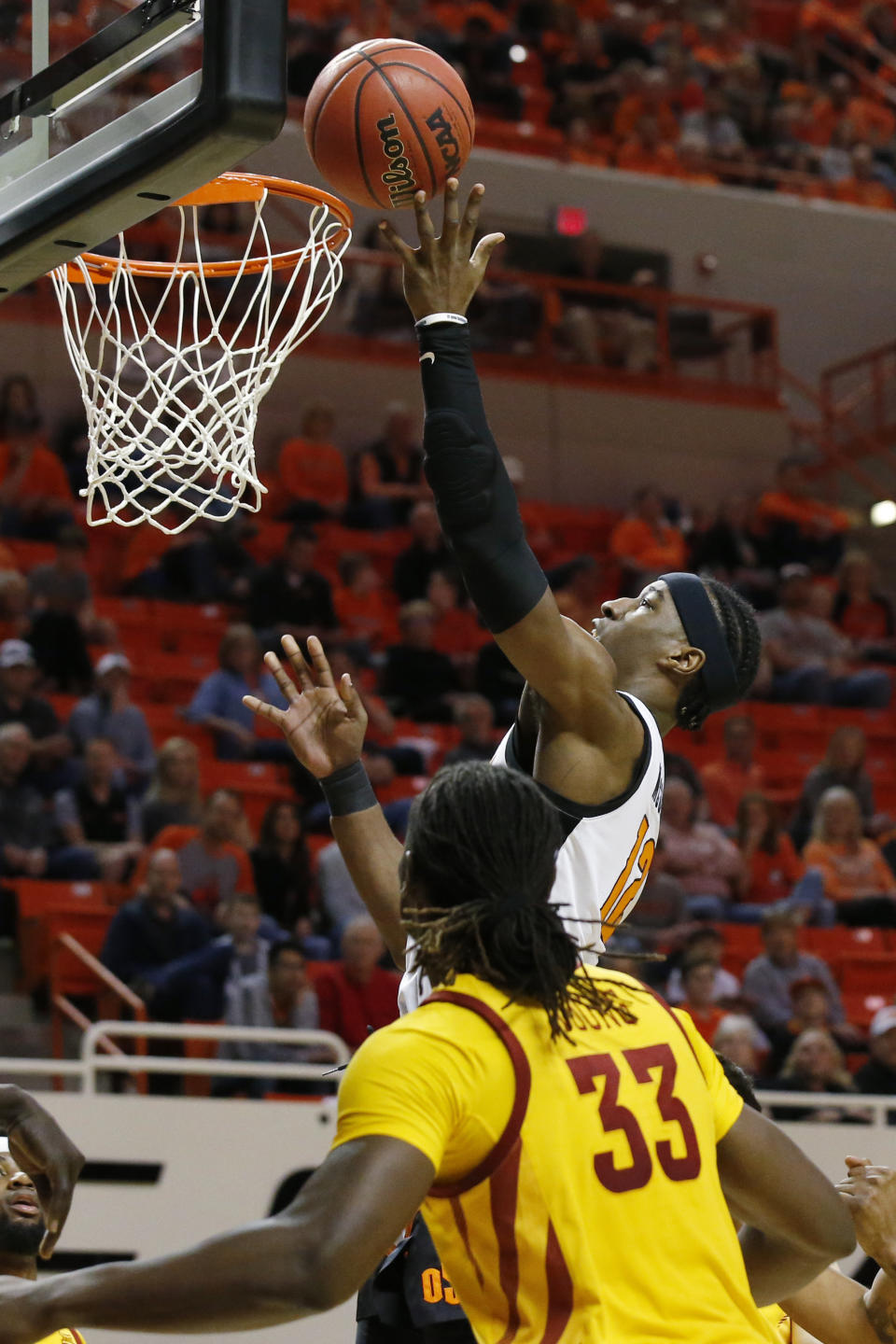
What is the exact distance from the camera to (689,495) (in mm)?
15477

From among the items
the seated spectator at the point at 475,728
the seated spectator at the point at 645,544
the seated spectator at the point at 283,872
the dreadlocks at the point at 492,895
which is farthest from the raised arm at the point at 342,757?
the seated spectator at the point at 645,544

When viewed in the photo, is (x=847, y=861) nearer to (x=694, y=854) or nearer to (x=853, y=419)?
(x=694, y=854)

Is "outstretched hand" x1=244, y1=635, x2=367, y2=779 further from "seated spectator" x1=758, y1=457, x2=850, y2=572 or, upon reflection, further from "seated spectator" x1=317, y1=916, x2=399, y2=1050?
"seated spectator" x1=758, y1=457, x2=850, y2=572

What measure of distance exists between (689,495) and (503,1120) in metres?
13.7

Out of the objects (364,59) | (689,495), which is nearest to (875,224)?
(689,495)

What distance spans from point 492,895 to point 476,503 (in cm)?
103

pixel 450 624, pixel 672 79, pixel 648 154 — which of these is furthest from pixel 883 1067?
pixel 672 79

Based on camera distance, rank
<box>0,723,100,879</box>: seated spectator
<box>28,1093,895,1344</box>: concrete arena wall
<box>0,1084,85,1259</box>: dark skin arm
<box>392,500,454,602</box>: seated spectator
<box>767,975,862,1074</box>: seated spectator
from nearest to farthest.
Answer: <box>0,1084,85,1259</box>: dark skin arm < <box>28,1093,895,1344</box>: concrete arena wall < <box>0,723,100,879</box>: seated spectator < <box>767,975,862,1074</box>: seated spectator < <box>392,500,454,602</box>: seated spectator

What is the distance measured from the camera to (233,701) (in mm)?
10531

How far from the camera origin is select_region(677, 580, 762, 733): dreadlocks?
11.6 ft

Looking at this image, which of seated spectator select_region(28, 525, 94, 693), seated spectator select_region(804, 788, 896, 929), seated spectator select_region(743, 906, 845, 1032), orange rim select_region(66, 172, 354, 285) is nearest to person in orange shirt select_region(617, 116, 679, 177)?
seated spectator select_region(28, 525, 94, 693)

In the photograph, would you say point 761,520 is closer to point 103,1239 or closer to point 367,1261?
point 103,1239

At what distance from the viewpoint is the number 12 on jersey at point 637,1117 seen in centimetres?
207

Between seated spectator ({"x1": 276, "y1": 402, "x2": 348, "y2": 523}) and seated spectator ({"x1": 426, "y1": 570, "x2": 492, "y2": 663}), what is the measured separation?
1.16 metres
